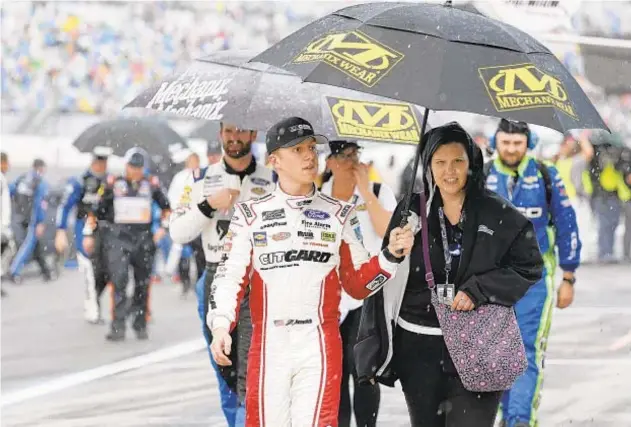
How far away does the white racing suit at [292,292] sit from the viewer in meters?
4.83

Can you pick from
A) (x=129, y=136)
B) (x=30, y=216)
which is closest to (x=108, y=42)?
(x=30, y=216)

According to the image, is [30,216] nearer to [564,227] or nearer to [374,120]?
[564,227]

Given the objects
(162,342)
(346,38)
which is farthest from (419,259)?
(162,342)

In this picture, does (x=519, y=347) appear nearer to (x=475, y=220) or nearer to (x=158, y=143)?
(x=475, y=220)

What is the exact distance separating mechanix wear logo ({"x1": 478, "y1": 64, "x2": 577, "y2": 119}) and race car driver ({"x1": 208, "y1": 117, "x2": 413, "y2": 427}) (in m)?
0.76

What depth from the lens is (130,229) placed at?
12.7 meters

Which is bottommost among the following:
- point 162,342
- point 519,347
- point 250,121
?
point 162,342

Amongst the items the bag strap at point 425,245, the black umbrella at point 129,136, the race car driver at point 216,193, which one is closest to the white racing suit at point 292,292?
the bag strap at point 425,245

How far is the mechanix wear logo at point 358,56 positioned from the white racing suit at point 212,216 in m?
1.92

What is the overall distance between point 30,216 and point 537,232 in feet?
42.9

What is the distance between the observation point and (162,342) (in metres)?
12.2

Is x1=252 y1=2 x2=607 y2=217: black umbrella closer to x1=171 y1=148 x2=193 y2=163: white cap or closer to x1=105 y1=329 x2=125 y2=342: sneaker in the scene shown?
x1=105 y1=329 x2=125 y2=342: sneaker

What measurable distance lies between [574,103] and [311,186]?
1.16 m

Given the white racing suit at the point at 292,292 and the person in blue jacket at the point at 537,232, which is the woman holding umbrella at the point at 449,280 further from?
the person in blue jacket at the point at 537,232
